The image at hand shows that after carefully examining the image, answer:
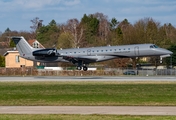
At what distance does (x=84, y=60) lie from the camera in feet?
183

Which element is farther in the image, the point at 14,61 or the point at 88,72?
the point at 14,61

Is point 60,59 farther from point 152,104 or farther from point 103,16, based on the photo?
point 103,16

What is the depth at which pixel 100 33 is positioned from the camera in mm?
154000

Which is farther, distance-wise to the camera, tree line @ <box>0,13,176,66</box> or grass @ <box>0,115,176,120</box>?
tree line @ <box>0,13,176,66</box>

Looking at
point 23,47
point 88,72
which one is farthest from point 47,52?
point 88,72

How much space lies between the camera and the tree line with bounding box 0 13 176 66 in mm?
94375

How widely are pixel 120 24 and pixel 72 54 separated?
3969 inches

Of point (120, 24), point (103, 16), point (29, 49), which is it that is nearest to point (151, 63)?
point (29, 49)

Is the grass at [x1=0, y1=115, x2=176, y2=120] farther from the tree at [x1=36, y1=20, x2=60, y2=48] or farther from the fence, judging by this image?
the tree at [x1=36, y1=20, x2=60, y2=48]

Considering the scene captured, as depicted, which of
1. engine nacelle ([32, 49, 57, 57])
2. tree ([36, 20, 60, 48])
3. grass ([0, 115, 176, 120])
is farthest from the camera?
tree ([36, 20, 60, 48])

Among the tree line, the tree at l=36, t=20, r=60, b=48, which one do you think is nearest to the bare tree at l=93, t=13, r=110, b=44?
the tree line

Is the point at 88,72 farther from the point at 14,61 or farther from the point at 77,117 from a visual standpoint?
the point at 77,117

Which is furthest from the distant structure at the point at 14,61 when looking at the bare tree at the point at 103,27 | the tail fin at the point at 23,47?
the bare tree at the point at 103,27

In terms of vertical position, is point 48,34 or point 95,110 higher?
point 48,34
